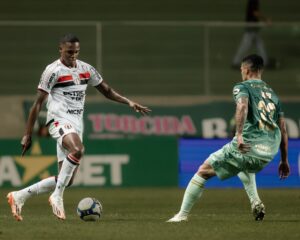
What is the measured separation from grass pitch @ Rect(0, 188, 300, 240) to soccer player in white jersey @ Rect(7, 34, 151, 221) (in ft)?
1.24

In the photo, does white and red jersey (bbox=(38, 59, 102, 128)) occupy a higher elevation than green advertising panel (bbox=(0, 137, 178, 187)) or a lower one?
higher

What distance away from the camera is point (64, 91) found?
12430 millimetres

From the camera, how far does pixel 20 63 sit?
72.7ft

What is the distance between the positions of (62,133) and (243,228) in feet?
8.33

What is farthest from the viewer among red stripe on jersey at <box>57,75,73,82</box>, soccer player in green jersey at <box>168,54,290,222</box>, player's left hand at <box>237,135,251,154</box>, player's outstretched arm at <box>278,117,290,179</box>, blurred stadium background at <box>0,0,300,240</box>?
blurred stadium background at <box>0,0,300,240</box>

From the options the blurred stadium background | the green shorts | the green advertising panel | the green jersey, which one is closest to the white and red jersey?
the green shorts

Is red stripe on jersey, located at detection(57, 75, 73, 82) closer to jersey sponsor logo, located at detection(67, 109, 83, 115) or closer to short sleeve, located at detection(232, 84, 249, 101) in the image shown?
jersey sponsor logo, located at detection(67, 109, 83, 115)

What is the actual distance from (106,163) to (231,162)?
831cm

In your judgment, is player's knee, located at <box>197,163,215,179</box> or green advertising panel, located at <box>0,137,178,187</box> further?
green advertising panel, located at <box>0,137,178,187</box>

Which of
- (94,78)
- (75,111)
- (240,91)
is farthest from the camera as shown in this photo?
(94,78)

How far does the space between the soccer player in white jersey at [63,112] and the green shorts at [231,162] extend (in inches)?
54.0

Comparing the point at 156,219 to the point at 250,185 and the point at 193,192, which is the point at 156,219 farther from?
the point at 250,185

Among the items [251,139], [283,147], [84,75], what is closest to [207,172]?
[251,139]

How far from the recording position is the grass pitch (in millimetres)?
10398
